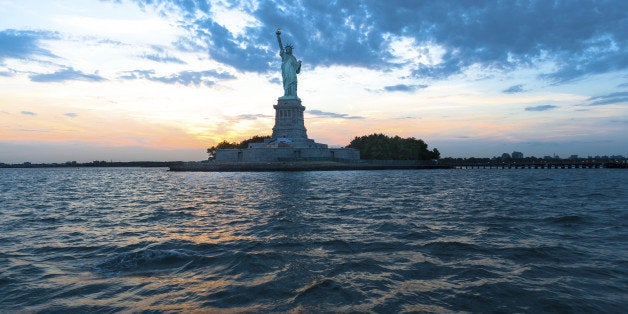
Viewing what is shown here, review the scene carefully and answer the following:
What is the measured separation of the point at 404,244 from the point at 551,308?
5.22 meters

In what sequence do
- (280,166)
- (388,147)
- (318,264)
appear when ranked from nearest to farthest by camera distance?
(318,264)
(280,166)
(388,147)

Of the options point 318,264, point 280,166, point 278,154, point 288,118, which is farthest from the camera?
point 288,118

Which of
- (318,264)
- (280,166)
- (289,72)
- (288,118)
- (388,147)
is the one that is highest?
(289,72)

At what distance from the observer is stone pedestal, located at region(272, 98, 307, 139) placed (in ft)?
317

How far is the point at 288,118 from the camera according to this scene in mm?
97000

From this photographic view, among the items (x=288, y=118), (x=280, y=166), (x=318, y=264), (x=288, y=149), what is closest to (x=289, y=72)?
(x=288, y=118)

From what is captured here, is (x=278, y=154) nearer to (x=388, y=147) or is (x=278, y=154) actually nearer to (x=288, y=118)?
(x=288, y=118)

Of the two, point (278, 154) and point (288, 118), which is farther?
point (288, 118)

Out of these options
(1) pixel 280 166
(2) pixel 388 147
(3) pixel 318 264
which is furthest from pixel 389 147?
(3) pixel 318 264

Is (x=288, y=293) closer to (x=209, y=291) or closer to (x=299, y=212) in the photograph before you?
(x=209, y=291)

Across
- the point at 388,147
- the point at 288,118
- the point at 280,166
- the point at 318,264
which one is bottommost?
the point at 318,264

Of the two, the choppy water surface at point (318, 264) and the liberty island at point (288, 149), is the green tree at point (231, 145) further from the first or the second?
the choppy water surface at point (318, 264)

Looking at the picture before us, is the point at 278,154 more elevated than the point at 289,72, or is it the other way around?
the point at 289,72

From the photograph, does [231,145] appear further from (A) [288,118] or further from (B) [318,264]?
(B) [318,264]
